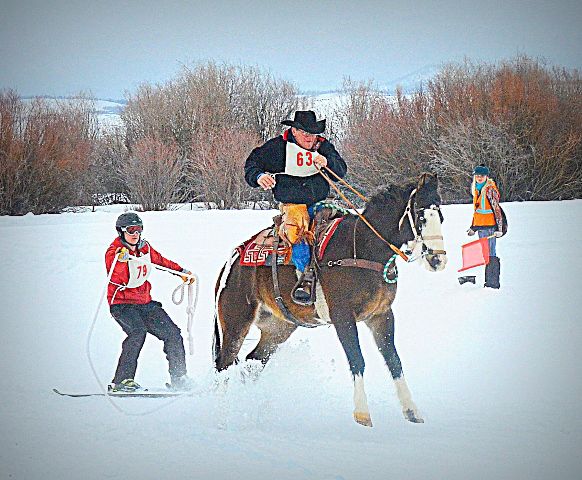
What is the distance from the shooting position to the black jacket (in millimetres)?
Answer: 5656

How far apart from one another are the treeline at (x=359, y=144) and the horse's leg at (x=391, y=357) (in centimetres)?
1321

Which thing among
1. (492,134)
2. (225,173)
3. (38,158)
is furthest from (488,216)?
(38,158)

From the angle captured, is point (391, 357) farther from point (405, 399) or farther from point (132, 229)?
point (132, 229)

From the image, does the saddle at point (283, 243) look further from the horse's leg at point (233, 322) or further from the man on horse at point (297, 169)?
the horse's leg at point (233, 322)

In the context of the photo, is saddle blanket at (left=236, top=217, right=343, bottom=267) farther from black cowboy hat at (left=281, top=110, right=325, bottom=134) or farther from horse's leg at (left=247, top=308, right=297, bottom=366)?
black cowboy hat at (left=281, top=110, right=325, bottom=134)

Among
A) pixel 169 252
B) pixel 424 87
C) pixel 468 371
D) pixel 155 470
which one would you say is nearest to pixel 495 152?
pixel 424 87

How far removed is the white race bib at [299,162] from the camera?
5.65 m

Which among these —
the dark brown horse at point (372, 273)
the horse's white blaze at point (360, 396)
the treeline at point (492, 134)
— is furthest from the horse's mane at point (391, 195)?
the treeline at point (492, 134)

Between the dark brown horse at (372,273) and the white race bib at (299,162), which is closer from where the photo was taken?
the dark brown horse at (372,273)

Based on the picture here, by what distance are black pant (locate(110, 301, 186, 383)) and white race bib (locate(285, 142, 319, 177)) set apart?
167 cm

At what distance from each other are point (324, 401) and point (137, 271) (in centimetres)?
188

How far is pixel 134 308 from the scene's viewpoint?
5977 millimetres

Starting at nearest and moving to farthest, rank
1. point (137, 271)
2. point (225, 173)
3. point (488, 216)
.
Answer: point (137, 271) → point (488, 216) → point (225, 173)

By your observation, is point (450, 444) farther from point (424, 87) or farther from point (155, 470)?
point (424, 87)
